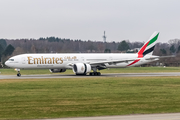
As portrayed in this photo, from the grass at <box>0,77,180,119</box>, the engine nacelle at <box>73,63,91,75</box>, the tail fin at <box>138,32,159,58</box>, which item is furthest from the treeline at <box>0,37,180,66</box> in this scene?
the grass at <box>0,77,180,119</box>

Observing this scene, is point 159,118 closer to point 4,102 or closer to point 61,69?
point 4,102

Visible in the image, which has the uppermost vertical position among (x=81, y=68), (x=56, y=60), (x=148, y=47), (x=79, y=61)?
(x=148, y=47)

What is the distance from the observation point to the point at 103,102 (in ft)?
72.3

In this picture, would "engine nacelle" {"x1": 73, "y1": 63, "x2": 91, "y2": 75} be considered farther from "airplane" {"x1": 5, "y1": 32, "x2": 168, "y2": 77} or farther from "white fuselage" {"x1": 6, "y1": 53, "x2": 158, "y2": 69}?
"white fuselage" {"x1": 6, "y1": 53, "x2": 158, "y2": 69}

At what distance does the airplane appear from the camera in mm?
46562

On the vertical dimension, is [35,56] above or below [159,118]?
above

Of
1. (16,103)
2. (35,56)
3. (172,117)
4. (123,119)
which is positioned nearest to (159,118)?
(172,117)

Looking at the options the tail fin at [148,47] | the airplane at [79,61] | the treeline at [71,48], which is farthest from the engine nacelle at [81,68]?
the treeline at [71,48]

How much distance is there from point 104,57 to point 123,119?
121ft

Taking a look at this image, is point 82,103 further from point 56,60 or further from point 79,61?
point 79,61

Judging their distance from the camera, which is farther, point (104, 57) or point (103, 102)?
point (104, 57)

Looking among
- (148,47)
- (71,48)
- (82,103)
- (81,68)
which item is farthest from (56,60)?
(71,48)

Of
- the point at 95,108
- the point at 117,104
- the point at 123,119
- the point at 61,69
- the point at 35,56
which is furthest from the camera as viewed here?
the point at 61,69

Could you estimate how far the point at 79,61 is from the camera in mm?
50594
